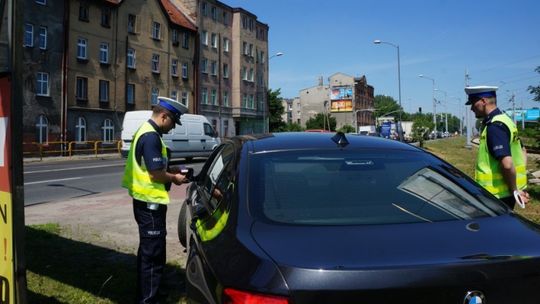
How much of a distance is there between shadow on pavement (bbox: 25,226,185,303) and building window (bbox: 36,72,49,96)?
27200mm

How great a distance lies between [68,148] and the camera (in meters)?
32.5

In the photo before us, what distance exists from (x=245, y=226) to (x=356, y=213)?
590 mm

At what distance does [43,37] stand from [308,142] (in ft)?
107

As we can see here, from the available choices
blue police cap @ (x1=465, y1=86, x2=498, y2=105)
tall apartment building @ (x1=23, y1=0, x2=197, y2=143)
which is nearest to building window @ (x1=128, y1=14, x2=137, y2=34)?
tall apartment building @ (x1=23, y1=0, x2=197, y2=143)

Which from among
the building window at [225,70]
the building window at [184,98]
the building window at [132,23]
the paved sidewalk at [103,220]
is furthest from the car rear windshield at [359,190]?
the building window at [225,70]

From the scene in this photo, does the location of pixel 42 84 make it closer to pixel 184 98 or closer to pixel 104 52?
pixel 104 52

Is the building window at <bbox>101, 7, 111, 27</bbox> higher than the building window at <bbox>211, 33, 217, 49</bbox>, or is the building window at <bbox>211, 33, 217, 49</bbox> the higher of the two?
the building window at <bbox>211, 33, 217, 49</bbox>

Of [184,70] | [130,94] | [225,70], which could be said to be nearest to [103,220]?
[130,94]

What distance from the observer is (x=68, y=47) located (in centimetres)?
3378

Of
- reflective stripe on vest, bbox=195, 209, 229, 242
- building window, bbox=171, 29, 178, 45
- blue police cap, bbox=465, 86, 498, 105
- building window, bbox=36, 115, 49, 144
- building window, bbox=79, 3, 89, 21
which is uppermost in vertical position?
building window, bbox=171, 29, 178, 45

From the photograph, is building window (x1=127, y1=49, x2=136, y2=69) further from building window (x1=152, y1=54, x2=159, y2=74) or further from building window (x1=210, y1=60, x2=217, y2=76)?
building window (x1=210, y1=60, x2=217, y2=76)

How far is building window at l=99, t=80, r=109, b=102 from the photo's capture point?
36688 mm

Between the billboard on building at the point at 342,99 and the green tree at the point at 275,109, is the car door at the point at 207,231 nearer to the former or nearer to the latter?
the green tree at the point at 275,109

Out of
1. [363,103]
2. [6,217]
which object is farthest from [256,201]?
[363,103]
